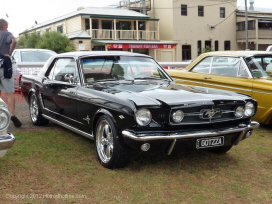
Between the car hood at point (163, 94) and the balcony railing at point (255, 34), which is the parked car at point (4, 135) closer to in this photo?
the car hood at point (163, 94)

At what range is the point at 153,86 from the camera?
5.11m

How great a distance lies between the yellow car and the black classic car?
1718 mm

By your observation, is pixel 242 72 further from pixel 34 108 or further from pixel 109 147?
pixel 34 108

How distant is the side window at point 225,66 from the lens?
725 centimetres

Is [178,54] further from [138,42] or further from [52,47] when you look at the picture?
[52,47]

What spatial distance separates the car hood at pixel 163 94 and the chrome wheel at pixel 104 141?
44 cm

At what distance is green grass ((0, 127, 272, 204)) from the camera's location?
3.72 m

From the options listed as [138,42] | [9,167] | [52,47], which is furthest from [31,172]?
[138,42]

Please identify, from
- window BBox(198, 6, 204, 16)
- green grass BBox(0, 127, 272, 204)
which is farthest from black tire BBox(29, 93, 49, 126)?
window BBox(198, 6, 204, 16)

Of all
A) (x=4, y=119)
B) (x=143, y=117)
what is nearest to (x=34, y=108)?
(x=4, y=119)

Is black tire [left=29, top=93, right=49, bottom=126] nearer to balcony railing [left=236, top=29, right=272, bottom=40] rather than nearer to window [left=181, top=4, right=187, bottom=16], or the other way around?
window [left=181, top=4, right=187, bottom=16]

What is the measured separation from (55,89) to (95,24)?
3370 centimetres

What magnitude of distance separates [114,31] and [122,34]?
1195mm

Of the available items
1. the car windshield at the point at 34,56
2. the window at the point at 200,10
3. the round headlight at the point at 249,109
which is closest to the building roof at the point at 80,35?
the window at the point at 200,10
